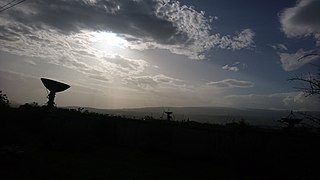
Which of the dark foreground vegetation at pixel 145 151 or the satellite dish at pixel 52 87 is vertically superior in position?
the satellite dish at pixel 52 87

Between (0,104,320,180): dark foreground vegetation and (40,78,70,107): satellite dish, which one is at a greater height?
(40,78,70,107): satellite dish

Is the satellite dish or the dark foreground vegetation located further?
the satellite dish

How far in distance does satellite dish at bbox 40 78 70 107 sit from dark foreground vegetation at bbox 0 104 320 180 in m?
4.00

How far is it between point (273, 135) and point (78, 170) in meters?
9.07

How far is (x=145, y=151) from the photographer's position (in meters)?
18.7

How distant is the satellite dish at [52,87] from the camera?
89.0ft

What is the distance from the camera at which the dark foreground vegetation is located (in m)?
12.6

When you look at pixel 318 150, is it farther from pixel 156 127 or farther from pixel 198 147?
pixel 156 127

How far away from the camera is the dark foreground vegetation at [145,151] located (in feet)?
41.4

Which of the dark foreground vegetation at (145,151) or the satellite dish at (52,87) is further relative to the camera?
the satellite dish at (52,87)

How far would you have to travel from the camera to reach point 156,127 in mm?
19703

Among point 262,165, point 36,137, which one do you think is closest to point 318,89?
point 262,165

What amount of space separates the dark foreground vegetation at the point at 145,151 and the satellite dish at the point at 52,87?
3998 millimetres

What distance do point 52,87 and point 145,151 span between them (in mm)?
12426
